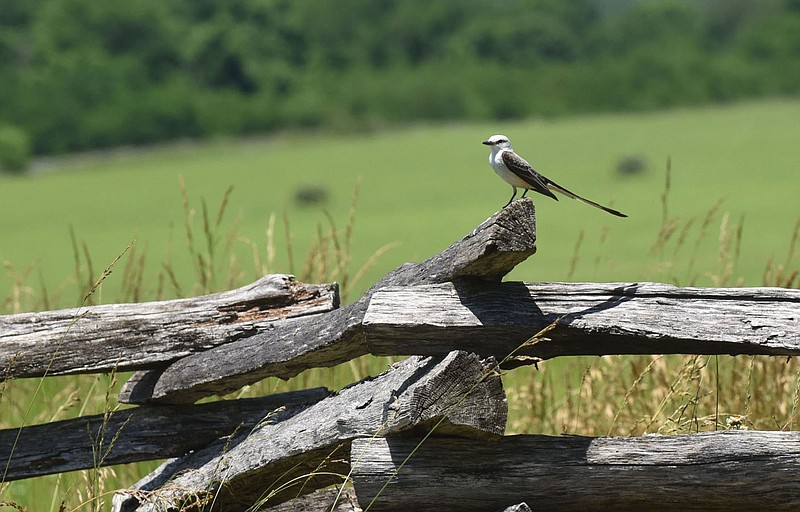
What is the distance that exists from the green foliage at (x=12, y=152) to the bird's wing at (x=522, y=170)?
26853 millimetres

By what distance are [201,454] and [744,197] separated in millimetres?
15550

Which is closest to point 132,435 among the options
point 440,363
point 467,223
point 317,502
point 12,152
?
point 317,502

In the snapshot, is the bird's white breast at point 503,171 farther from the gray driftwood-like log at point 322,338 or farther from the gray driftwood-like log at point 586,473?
the gray driftwood-like log at point 586,473

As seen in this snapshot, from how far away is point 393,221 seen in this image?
16.5 metres

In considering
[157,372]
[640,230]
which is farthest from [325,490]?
[640,230]

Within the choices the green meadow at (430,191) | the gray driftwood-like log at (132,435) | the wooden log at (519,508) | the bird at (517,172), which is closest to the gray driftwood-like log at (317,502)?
the gray driftwood-like log at (132,435)

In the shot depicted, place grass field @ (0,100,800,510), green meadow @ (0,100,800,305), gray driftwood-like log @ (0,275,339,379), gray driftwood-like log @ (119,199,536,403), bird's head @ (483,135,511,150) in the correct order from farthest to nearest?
green meadow @ (0,100,800,305) < grass field @ (0,100,800,510) < gray driftwood-like log @ (0,275,339,379) < bird's head @ (483,135,511,150) < gray driftwood-like log @ (119,199,536,403)

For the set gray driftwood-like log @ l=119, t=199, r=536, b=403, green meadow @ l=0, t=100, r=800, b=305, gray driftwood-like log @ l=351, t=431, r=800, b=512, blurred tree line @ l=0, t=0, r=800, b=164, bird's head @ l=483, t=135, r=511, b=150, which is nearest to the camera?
gray driftwood-like log @ l=119, t=199, r=536, b=403

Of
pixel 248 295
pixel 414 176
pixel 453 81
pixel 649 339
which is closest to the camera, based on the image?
pixel 649 339

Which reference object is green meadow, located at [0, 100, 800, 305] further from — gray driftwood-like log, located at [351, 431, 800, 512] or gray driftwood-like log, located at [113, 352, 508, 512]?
gray driftwood-like log, located at [351, 431, 800, 512]

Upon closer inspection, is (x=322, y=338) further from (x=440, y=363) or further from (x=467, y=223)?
(x=467, y=223)

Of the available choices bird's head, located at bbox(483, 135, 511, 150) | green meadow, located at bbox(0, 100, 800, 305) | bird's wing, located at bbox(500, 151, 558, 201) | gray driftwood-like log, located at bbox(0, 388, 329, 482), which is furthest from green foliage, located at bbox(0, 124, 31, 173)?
bird's wing, located at bbox(500, 151, 558, 201)

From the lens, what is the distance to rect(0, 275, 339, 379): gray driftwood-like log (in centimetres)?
292

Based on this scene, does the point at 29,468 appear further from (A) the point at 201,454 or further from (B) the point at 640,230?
(B) the point at 640,230
